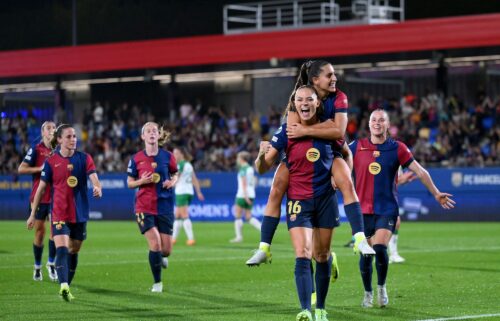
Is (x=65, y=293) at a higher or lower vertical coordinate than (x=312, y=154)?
lower

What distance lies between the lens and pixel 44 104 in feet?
171

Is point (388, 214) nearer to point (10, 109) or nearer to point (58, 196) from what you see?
point (58, 196)

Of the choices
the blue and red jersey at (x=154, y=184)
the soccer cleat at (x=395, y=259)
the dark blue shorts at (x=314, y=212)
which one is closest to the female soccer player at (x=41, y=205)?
the blue and red jersey at (x=154, y=184)

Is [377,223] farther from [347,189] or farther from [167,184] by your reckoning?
[167,184]

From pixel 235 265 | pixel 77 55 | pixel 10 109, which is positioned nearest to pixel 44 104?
pixel 10 109

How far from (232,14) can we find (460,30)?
16971 millimetres

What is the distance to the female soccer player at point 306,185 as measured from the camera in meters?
10.2

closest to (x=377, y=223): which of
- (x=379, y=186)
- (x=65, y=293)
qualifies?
(x=379, y=186)

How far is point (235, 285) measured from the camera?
51.7ft

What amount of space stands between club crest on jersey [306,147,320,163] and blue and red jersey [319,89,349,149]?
320 mm

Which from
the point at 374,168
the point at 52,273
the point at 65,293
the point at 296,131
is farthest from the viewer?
the point at 52,273

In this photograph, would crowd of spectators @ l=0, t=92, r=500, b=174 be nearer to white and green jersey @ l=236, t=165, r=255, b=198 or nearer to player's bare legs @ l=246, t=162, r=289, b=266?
white and green jersey @ l=236, t=165, r=255, b=198

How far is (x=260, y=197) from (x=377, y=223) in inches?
894

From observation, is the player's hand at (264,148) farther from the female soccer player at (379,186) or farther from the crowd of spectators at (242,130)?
the crowd of spectators at (242,130)
